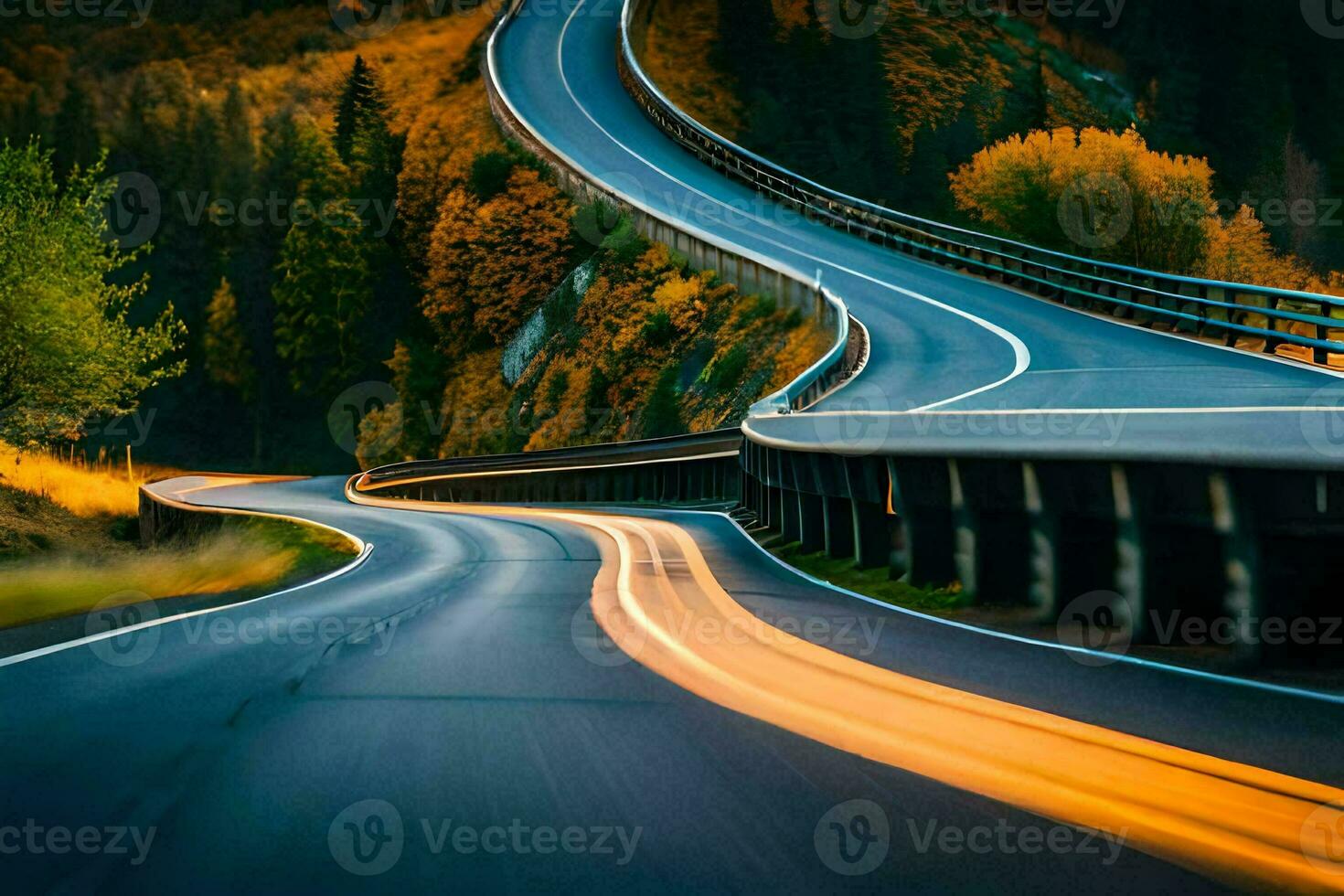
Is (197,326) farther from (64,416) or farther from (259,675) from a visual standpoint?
(259,675)

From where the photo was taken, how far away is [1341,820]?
413cm

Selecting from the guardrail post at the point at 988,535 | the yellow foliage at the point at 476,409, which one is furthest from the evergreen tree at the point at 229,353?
the guardrail post at the point at 988,535

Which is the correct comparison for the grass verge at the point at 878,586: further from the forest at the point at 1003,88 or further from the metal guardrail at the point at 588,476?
the forest at the point at 1003,88

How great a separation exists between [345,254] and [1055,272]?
6062 centimetres

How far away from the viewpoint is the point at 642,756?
524 cm

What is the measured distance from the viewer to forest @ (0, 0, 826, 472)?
2333 inches

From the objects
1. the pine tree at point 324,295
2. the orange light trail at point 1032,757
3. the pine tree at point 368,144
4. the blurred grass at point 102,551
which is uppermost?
the pine tree at point 368,144

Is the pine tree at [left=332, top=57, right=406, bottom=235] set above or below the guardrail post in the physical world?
above

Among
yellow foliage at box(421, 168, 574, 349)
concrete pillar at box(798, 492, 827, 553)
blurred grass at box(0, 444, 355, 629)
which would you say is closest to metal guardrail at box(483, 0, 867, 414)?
yellow foliage at box(421, 168, 574, 349)

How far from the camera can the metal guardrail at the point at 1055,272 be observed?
28.4 meters

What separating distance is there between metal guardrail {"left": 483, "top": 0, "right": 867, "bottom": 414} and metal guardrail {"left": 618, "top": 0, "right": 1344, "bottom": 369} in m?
6.59

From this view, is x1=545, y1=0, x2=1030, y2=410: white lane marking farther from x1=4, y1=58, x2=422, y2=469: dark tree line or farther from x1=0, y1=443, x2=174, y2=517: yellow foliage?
x1=0, y1=443, x2=174, y2=517: yellow foliage

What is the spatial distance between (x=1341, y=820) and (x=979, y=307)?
38.7 m

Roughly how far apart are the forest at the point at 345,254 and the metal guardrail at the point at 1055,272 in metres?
8.05
